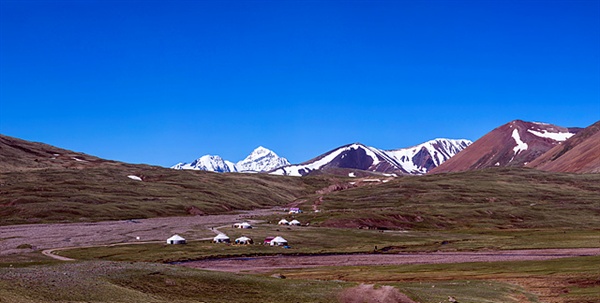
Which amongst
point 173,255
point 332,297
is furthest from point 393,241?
point 332,297

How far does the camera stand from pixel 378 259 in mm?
148625

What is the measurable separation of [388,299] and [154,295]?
79.4ft

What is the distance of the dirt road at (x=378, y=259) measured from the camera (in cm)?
13762

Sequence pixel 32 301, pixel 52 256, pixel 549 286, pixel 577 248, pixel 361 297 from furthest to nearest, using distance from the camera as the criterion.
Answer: pixel 577 248 → pixel 52 256 → pixel 549 286 → pixel 361 297 → pixel 32 301

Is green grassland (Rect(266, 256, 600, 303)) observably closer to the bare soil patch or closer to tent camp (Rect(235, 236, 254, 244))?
the bare soil patch

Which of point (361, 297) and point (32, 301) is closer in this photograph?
point (32, 301)

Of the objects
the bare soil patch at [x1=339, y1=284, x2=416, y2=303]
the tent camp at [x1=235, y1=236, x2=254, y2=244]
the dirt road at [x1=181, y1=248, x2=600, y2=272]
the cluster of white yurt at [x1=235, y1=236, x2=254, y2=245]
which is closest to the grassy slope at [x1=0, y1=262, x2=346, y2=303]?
the bare soil patch at [x1=339, y1=284, x2=416, y2=303]

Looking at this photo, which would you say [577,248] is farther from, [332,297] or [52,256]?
[52,256]

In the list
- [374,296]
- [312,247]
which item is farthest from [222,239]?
[374,296]

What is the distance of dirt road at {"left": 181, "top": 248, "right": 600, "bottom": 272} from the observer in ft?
452

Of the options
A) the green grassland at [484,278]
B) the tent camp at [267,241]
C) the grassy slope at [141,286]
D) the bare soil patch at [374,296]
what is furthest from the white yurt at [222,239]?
the bare soil patch at [374,296]

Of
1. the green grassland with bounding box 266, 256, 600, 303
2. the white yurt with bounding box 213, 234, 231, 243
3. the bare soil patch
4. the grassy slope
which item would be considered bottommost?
the green grassland with bounding box 266, 256, 600, 303

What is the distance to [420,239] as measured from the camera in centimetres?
19988

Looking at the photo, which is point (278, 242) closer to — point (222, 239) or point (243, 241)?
point (243, 241)
